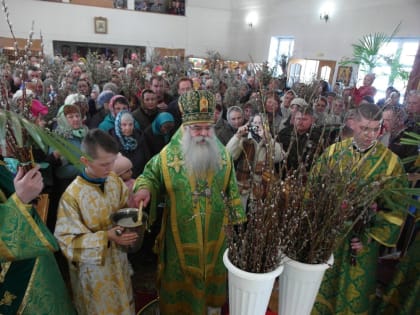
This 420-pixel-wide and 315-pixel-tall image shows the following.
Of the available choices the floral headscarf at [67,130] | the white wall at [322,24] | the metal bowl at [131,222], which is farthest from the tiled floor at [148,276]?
the white wall at [322,24]

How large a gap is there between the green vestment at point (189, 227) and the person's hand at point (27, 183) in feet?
2.22

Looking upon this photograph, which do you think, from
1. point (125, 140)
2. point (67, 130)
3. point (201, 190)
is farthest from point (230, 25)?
point (201, 190)

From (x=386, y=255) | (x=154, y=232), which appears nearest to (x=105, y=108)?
(x=154, y=232)

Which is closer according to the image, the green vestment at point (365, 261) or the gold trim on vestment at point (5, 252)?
the gold trim on vestment at point (5, 252)

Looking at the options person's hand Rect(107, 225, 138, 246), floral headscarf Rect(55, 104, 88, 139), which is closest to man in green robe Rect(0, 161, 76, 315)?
person's hand Rect(107, 225, 138, 246)

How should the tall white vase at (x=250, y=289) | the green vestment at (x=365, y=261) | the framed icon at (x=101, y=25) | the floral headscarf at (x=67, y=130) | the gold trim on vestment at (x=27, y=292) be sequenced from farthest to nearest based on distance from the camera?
the framed icon at (x=101, y=25)
the floral headscarf at (x=67, y=130)
the green vestment at (x=365, y=261)
the gold trim on vestment at (x=27, y=292)
the tall white vase at (x=250, y=289)

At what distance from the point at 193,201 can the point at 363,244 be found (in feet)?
3.27

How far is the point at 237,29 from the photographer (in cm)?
1689

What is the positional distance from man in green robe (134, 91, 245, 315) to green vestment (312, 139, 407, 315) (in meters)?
0.66

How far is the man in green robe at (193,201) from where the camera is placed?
1907mm

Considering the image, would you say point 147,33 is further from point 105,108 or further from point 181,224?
point 181,224

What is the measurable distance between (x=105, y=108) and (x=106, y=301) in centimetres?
290

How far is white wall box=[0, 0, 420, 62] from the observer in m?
9.73

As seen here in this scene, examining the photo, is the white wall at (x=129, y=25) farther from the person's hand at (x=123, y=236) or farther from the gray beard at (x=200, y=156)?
the person's hand at (x=123, y=236)
